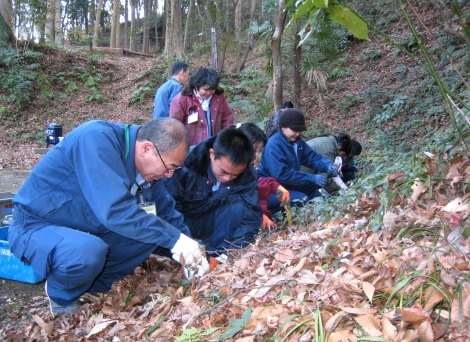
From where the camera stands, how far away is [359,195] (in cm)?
365

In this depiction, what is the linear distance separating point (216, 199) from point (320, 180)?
6.04 feet

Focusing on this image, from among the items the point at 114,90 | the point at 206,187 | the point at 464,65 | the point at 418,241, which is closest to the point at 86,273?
the point at 206,187

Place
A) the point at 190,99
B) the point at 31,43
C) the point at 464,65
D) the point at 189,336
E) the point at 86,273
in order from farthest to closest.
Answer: the point at 31,43, the point at 464,65, the point at 190,99, the point at 86,273, the point at 189,336

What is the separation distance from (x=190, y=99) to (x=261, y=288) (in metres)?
3.67

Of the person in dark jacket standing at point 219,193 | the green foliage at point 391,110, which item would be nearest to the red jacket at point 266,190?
the person in dark jacket standing at point 219,193

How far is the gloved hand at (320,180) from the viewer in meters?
5.53

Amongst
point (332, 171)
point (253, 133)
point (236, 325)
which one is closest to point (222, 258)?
point (236, 325)

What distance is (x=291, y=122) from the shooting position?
5.45 meters

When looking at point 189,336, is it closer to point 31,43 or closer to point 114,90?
point 114,90

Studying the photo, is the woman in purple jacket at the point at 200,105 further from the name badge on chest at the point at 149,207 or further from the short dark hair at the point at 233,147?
the name badge on chest at the point at 149,207

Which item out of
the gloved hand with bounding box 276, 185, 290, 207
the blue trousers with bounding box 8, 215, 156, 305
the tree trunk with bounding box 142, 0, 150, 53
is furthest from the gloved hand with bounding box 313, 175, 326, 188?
the tree trunk with bounding box 142, 0, 150, 53

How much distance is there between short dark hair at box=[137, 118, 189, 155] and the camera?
2.96m

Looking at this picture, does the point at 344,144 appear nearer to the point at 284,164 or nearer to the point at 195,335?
the point at 284,164

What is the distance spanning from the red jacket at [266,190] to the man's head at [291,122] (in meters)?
0.80
